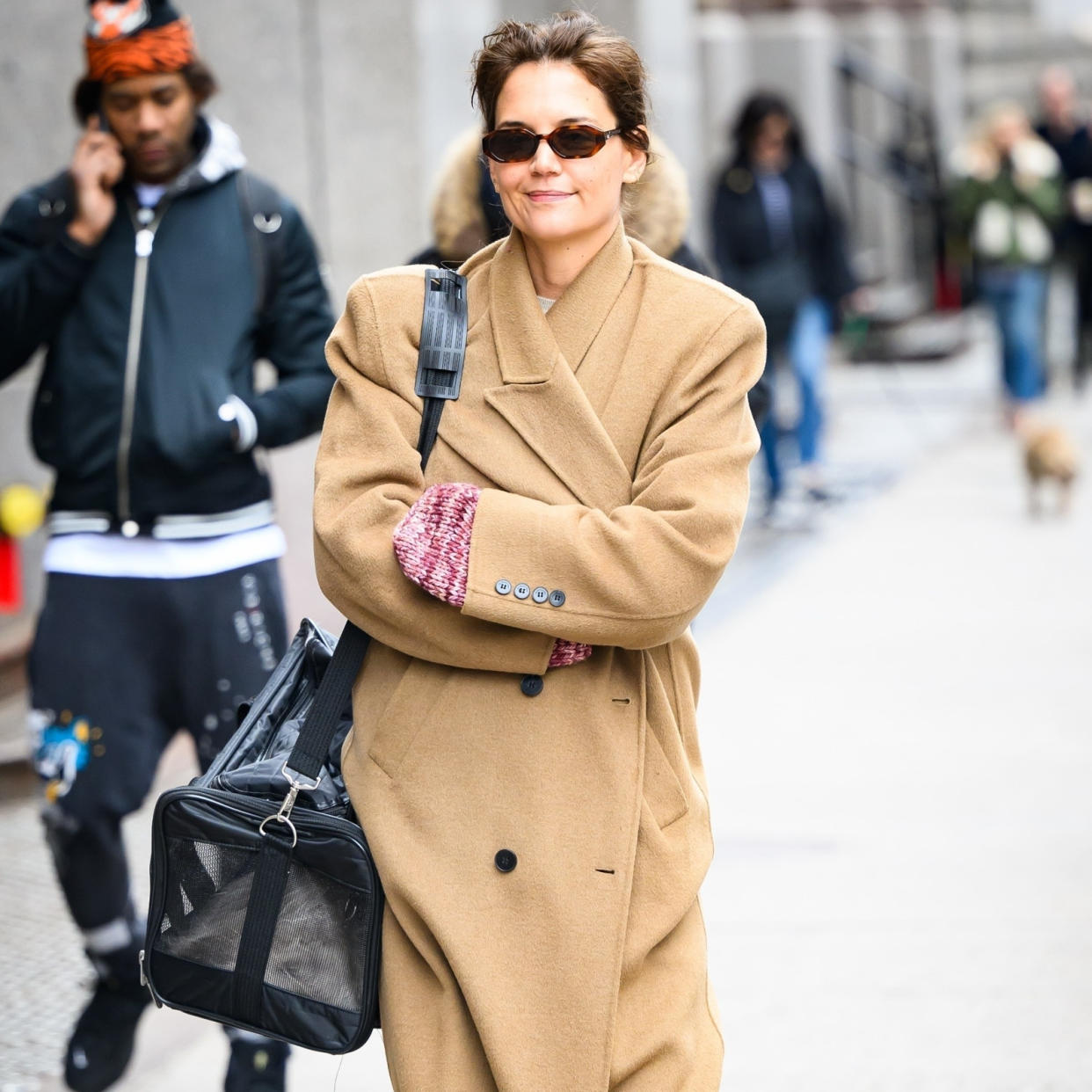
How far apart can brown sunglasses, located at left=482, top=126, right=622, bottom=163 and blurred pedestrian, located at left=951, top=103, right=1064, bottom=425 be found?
1172 cm

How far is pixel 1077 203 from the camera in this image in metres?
15.7

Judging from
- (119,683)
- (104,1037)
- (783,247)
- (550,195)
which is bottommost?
(104,1037)

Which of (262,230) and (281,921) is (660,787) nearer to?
(281,921)

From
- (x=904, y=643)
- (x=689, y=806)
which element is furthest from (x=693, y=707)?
(x=904, y=643)

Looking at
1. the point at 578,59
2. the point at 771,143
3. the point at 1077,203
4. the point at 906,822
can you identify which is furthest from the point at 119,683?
the point at 1077,203

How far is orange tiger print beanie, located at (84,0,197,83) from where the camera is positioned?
3.81 meters

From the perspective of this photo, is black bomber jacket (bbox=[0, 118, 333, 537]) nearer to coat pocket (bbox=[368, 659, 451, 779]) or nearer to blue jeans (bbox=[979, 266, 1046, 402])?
coat pocket (bbox=[368, 659, 451, 779])

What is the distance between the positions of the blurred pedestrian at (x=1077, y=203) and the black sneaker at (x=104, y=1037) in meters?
12.9

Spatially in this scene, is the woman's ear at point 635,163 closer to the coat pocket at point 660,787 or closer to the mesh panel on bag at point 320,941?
the coat pocket at point 660,787

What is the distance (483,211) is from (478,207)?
2 cm

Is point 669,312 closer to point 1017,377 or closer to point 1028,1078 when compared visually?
point 1028,1078

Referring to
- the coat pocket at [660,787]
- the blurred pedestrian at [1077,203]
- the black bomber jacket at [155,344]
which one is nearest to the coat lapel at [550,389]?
the coat pocket at [660,787]

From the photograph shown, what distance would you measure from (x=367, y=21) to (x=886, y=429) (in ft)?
24.3

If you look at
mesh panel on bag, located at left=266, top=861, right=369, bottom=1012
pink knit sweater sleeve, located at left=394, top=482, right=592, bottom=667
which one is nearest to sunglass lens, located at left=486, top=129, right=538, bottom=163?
pink knit sweater sleeve, located at left=394, top=482, right=592, bottom=667
